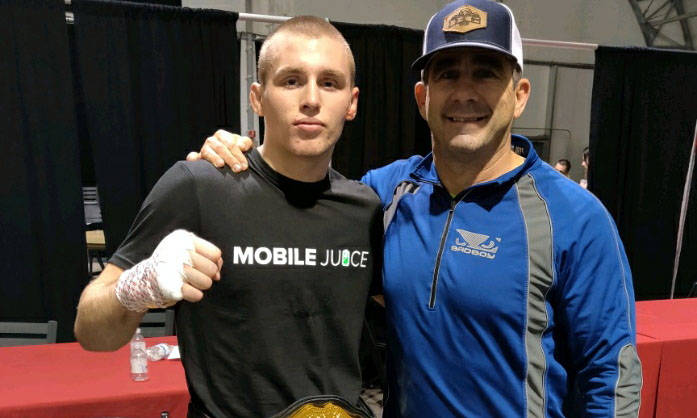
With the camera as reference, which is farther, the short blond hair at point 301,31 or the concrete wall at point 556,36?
the concrete wall at point 556,36

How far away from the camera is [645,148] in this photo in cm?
490

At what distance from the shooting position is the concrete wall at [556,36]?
835 centimetres

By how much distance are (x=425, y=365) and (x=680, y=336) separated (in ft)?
6.90

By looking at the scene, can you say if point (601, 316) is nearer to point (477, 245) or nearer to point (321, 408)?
point (477, 245)

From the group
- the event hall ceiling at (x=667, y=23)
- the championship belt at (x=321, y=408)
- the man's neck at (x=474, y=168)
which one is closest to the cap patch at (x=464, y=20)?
the man's neck at (x=474, y=168)

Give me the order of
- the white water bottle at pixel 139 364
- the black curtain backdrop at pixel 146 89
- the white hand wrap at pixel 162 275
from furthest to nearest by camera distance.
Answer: the black curtain backdrop at pixel 146 89, the white water bottle at pixel 139 364, the white hand wrap at pixel 162 275

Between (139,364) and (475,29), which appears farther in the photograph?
(139,364)

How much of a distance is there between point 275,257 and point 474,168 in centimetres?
59

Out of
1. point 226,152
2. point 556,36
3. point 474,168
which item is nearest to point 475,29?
point 474,168

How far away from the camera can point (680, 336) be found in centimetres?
259

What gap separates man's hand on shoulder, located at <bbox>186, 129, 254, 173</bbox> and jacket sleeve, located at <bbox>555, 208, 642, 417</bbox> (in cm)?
83

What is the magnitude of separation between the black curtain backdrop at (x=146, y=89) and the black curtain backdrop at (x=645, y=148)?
3425 millimetres

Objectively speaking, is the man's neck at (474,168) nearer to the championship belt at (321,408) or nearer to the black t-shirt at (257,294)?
the black t-shirt at (257,294)

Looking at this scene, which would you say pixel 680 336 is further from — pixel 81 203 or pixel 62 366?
pixel 81 203
